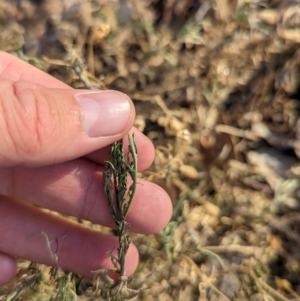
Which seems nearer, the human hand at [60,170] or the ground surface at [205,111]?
the human hand at [60,170]

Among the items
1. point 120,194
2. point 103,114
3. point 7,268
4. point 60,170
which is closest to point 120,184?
point 120,194

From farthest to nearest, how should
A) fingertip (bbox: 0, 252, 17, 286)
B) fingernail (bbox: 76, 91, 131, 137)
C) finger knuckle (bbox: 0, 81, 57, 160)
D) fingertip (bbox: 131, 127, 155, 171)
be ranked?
fingertip (bbox: 0, 252, 17, 286) → fingertip (bbox: 131, 127, 155, 171) → fingernail (bbox: 76, 91, 131, 137) → finger knuckle (bbox: 0, 81, 57, 160)

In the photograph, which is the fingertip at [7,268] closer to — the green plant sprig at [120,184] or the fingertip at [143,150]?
the green plant sprig at [120,184]

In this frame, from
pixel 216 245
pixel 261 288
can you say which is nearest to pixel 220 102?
pixel 216 245

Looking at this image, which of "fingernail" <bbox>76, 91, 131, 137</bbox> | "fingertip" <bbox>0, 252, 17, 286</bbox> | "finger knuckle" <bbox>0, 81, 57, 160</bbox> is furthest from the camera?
"fingertip" <bbox>0, 252, 17, 286</bbox>

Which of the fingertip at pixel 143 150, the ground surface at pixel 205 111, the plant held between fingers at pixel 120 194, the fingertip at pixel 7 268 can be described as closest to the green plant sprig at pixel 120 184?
the plant held between fingers at pixel 120 194

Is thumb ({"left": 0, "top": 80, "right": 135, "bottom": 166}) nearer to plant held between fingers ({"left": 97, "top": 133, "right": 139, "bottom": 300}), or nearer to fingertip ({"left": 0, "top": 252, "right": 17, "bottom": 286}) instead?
plant held between fingers ({"left": 97, "top": 133, "right": 139, "bottom": 300})

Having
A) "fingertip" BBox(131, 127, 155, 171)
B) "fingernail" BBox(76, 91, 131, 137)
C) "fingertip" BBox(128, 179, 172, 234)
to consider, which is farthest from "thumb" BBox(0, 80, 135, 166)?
"fingertip" BBox(128, 179, 172, 234)
